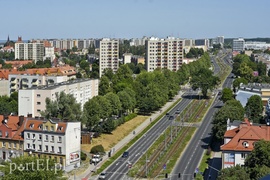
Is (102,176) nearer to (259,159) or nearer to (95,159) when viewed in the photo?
(95,159)

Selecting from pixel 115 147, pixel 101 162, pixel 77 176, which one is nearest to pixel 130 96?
pixel 115 147

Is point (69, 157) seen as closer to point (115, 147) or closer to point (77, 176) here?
point (77, 176)

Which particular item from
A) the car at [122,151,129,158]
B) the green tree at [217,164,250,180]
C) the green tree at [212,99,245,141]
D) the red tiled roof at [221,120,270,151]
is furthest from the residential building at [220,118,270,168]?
the car at [122,151,129,158]

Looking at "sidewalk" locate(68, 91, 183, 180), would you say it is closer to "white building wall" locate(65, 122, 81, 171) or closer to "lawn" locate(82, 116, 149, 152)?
"lawn" locate(82, 116, 149, 152)

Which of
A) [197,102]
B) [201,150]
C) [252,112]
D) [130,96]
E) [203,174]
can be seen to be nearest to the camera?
[203,174]

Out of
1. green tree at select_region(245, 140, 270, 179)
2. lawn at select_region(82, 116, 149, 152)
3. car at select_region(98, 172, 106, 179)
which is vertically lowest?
car at select_region(98, 172, 106, 179)

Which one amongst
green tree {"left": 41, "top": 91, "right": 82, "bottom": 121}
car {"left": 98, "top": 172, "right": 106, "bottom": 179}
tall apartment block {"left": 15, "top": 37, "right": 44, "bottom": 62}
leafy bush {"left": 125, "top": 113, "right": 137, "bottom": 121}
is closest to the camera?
car {"left": 98, "top": 172, "right": 106, "bottom": 179}

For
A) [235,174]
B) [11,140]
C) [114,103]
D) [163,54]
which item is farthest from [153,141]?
[163,54]
